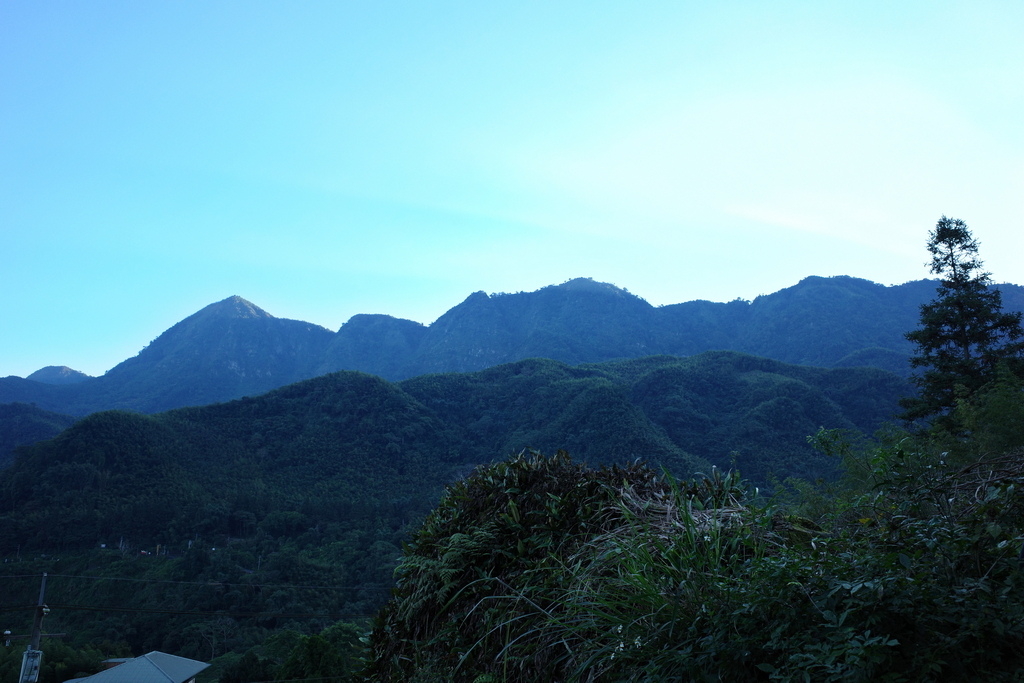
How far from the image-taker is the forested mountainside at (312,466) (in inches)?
1198

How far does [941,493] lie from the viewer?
2219mm

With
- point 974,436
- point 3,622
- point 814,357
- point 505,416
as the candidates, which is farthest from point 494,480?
point 814,357

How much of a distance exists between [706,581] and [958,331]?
2277 centimetres

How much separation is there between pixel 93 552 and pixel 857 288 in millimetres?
109252

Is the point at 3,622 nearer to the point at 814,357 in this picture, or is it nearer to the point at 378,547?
the point at 378,547

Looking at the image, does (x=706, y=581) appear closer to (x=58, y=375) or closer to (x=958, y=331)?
(x=958, y=331)

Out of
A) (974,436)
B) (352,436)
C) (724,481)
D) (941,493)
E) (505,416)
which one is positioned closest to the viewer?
(941,493)

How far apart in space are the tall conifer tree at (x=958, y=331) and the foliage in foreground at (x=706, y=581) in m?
20.6

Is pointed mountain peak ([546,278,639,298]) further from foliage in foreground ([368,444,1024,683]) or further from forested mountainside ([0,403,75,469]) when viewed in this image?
foliage in foreground ([368,444,1024,683])

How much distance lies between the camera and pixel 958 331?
20.1 metres

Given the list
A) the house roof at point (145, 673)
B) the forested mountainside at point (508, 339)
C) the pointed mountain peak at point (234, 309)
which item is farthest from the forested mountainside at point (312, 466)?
the pointed mountain peak at point (234, 309)

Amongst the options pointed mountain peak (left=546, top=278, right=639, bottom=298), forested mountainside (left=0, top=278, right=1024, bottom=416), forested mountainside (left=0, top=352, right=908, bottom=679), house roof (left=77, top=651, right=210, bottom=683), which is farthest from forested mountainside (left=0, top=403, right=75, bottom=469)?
pointed mountain peak (left=546, top=278, right=639, bottom=298)

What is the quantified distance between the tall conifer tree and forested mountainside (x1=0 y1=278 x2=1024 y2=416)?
59.2m

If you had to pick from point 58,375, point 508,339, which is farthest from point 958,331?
point 58,375
